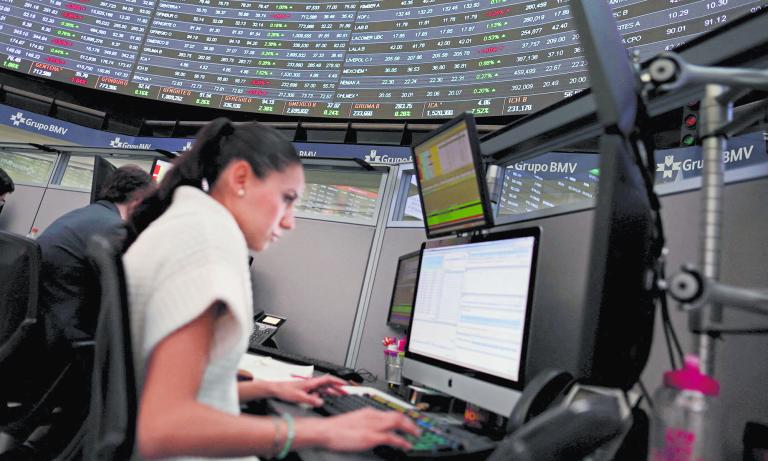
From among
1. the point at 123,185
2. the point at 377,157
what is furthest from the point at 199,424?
the point at 377,157

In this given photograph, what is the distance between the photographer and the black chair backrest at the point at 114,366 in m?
0.63

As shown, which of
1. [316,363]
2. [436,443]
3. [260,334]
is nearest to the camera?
[436,443]

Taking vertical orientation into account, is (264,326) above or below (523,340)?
below

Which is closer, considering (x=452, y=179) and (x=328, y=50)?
(x=452, y=179)

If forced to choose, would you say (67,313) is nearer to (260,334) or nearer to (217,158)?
(260,334)

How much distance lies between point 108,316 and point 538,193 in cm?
292

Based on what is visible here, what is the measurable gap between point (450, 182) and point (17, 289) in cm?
129

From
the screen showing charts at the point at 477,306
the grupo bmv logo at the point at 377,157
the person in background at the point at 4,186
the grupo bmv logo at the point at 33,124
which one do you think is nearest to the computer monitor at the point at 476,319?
the screen showing charts at the point at 477,306

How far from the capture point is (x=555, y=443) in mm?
488

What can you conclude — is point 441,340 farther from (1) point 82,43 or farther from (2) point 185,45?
(1) point 82,43

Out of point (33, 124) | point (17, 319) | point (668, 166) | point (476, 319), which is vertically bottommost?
point (17, 319)

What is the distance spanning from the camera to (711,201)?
624mm

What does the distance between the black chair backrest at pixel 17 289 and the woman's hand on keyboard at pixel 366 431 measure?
1232mm

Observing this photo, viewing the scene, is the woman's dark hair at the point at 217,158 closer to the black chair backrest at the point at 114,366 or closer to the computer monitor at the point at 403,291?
the black chair backrest at the point at 114,366
